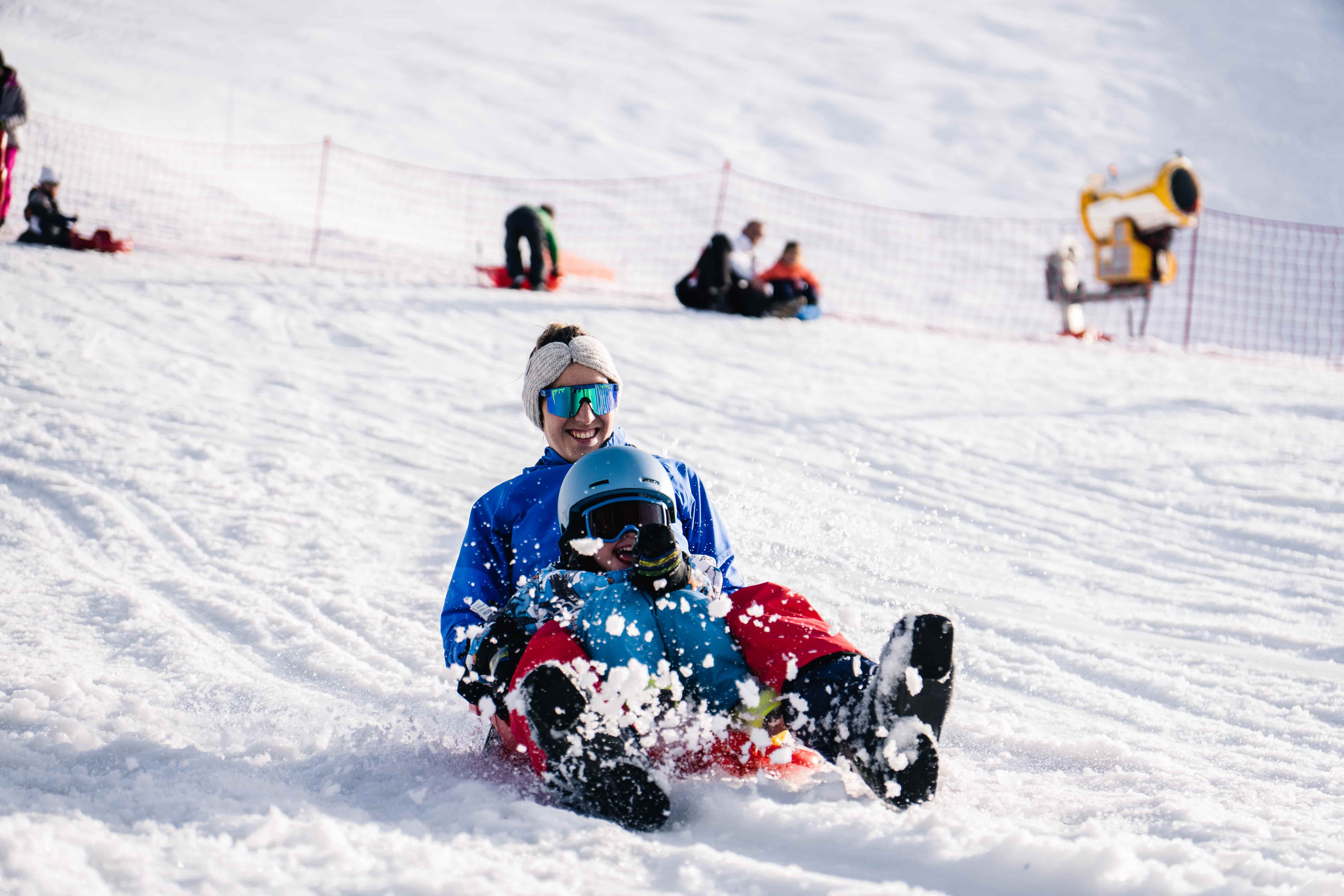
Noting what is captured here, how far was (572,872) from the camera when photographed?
155 centimetres

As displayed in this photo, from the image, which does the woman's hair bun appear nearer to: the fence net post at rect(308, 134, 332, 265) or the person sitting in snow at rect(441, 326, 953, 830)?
the person sitting in snow at rect(441, 326, 953, 830)

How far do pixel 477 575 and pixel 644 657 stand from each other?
0.55 metres

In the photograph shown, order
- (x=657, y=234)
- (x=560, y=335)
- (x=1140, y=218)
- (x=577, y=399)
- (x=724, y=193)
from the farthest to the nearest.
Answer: (x=657, y=234), (x=724, y=193), (x=1140, y=218), (x=560, y=335), (x=577, y=399)

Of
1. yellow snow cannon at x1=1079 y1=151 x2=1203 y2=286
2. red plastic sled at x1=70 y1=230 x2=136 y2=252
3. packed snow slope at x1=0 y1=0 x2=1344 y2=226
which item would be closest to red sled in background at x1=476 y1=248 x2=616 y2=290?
red plastic sled at x1=70 y1=230 x2=136 y2=252

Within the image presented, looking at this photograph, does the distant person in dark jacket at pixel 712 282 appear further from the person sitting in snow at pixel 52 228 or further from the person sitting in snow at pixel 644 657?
the person sitting in snow at pixel 644 657

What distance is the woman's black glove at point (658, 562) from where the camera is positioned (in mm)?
1973

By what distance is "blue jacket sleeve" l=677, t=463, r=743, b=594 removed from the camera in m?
2.39

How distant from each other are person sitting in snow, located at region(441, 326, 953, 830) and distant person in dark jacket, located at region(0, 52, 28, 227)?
749 centimetres

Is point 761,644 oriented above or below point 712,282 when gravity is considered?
below

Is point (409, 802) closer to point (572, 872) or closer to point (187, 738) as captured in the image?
point (572, 872)

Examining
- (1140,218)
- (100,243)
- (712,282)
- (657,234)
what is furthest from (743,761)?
(657,234)

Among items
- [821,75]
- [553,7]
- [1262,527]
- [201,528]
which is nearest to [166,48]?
[553,7]

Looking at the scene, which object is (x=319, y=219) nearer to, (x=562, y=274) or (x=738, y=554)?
A: (x=562, y=274)

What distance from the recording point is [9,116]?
7887 mm
